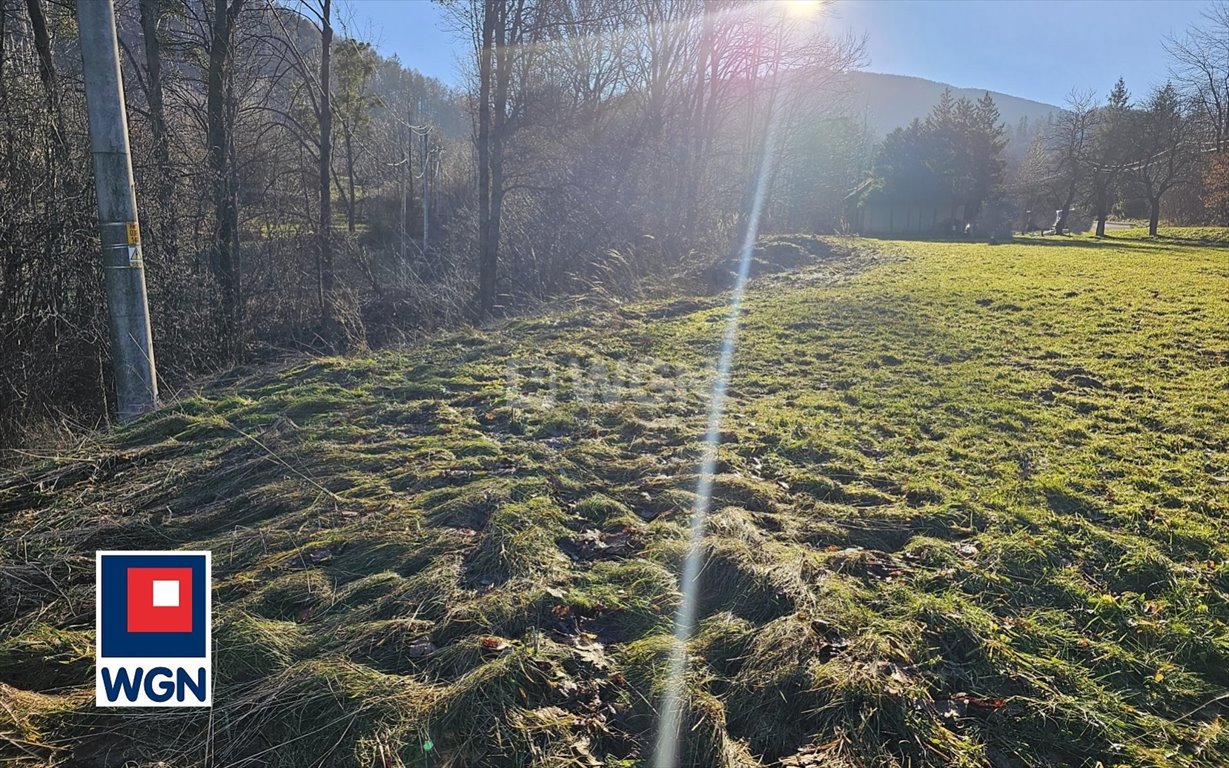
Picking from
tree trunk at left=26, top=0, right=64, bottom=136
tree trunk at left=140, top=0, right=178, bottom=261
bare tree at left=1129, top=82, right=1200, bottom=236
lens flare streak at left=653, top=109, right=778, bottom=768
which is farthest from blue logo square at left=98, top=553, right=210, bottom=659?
bare tree at left=1129, top=82, right=1200, bottom=236

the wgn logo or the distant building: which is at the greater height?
the distant building

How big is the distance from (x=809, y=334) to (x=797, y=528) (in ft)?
19.2

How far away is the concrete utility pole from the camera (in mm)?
4605

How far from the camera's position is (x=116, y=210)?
4785mm

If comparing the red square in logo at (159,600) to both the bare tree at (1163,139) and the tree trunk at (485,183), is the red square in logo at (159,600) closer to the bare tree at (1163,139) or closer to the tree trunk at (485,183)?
the tree trunk at (485,183)

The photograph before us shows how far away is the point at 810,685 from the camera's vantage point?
90.5 inches

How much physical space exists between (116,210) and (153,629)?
3.76 m

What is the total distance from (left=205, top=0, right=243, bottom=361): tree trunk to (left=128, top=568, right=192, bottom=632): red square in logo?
612 centimetres

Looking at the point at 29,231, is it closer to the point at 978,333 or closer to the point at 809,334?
the point at 809,334

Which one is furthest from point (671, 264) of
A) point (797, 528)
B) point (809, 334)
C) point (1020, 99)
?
point (1020, 99)

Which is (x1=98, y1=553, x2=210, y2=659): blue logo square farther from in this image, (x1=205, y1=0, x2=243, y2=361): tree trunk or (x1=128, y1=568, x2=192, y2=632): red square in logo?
(x1=205, y1=0, x2=243, y2=361): tree trunk

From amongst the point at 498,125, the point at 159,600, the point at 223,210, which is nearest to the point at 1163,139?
the point at 498,125

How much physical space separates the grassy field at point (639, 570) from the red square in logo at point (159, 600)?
0.41 feet

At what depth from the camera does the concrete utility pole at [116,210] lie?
15.1ft
